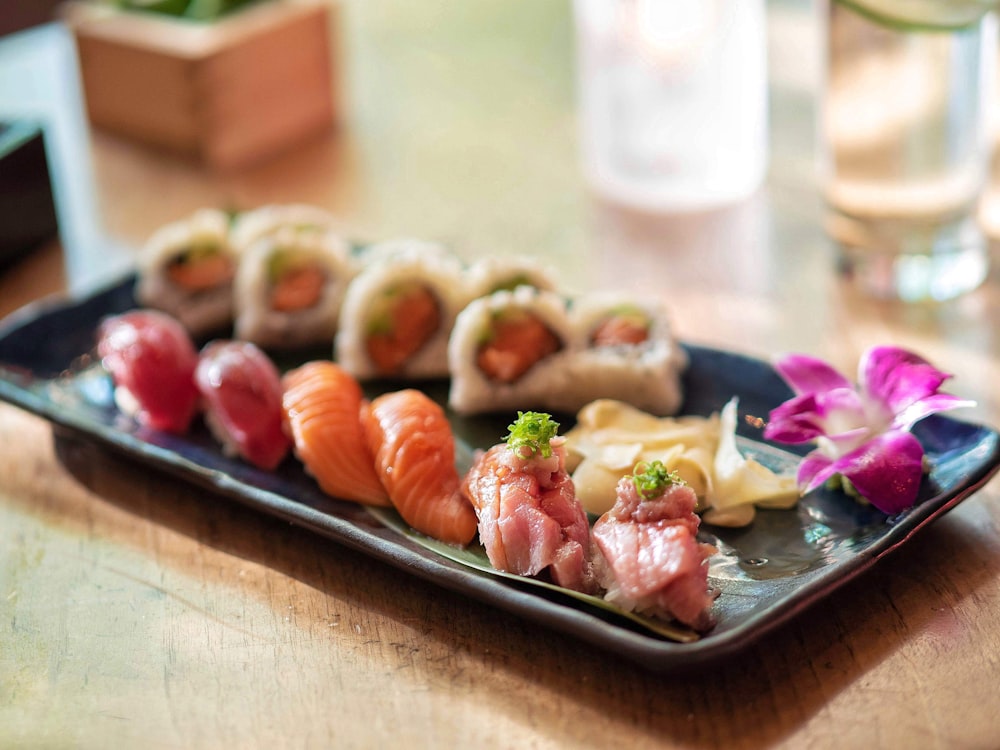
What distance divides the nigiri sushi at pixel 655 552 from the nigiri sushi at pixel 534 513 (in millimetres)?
40

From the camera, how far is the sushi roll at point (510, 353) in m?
2.06

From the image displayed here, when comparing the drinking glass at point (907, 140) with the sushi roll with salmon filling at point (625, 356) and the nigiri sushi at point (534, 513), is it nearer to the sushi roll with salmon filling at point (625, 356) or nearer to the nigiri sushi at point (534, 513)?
the sushi roll with salmon filling at point (625, 356)

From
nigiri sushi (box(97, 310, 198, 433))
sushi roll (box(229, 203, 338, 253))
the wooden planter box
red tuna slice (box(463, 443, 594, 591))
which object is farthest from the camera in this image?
the wooden planter box

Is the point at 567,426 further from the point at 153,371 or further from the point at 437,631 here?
the point at 153,371

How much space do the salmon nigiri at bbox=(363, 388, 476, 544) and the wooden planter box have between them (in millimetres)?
1626

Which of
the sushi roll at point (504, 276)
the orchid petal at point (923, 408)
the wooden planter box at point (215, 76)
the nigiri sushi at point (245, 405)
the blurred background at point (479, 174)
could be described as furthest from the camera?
the wooden planter box at point (215, 76)

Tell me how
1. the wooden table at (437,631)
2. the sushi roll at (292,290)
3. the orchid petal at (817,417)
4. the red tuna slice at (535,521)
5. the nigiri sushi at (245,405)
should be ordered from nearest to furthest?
the wooden table at (437,631), the red tuna slice at (535,521), the orchid petal at (817,417), the nigiri sushi at (245,405), the sushi roll at (292,290)

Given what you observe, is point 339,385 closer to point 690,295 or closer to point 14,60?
point 690,295

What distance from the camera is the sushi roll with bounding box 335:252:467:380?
7.21ft

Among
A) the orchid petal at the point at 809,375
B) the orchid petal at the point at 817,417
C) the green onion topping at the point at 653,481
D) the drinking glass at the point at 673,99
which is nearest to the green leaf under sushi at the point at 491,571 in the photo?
the green onion topping at the point at 653,481

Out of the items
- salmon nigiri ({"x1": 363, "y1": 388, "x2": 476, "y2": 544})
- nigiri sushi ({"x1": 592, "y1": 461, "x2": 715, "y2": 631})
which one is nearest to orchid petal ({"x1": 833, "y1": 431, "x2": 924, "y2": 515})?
nigiri sushi ({"x1": 592, "y1": 461, "x2": 715, "y2": 631})

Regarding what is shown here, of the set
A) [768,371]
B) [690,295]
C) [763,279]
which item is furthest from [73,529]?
[763,279]

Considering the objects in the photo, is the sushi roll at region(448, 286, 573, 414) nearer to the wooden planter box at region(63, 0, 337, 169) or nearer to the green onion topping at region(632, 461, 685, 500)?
the green onion topping at region(632, 461, 685, 500)

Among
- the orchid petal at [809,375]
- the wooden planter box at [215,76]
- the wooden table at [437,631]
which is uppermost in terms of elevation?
the wooden planter box at [215,76]
